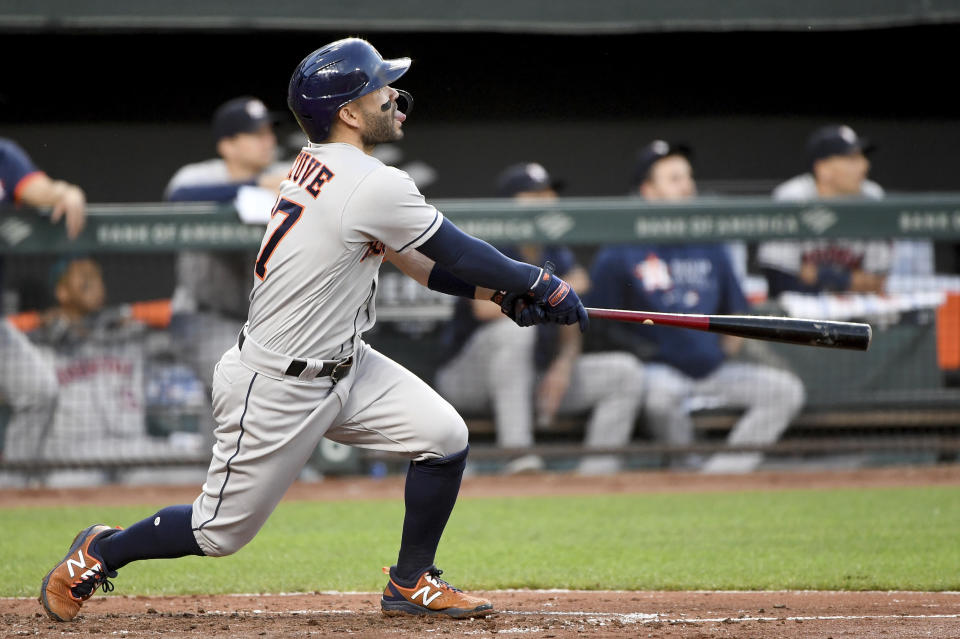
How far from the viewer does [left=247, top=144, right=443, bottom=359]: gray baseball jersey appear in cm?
326

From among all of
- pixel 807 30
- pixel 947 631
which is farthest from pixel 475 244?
pixel 807 30

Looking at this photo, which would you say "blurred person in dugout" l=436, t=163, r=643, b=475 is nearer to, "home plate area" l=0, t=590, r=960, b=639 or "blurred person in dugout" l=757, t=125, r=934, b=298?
"blurred person in dugout" l=757, t=125, r=934, b=298

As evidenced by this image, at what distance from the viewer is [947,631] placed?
3.26 meters

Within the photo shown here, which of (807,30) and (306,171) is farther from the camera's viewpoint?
(807,30)

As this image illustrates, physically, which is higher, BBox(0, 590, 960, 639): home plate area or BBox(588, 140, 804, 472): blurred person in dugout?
BBox(588, 140, 804, 472): blurred person in dugout

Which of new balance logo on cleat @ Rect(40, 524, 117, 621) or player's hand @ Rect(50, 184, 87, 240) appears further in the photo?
player's hand @ Rect(50, 184, 87, 240)

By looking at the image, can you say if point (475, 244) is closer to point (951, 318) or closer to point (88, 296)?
point (88, 296)

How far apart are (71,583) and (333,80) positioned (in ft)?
4.97

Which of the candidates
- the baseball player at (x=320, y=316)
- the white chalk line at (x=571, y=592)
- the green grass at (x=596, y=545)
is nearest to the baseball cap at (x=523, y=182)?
the green grass at (x=596, y=545)

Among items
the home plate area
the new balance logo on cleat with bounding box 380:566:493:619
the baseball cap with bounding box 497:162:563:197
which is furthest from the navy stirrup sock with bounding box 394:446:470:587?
the baseball cap with bounding box 497:162:563:197

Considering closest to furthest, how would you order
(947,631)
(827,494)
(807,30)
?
(947,631), (827,494), (807,30)

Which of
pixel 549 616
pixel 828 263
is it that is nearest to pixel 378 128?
pixel 549 616

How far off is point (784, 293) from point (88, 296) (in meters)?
3.67

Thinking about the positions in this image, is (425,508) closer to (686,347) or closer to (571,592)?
(571,592)
